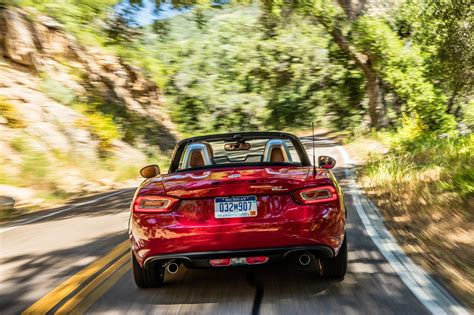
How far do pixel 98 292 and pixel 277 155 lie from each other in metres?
2.13

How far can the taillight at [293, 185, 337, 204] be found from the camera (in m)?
4.70

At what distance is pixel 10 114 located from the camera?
17281mm

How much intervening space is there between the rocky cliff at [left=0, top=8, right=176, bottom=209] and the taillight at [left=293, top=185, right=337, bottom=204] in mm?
10291

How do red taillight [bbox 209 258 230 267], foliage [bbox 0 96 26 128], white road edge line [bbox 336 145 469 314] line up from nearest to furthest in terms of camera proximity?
white road edge line [bbox 336 145 469 314]
red taillight [bbox 209 258 230 267]
foliage [bbox 0 96 26 128]

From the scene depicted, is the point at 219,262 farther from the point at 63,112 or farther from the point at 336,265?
the point at 63,112

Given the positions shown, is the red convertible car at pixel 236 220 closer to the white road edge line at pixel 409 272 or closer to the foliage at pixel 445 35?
the white road edge line at pixel 409 272

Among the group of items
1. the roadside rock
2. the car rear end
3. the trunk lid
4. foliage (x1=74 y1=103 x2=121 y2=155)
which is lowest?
foliage (x1=74 y1=103 x2=121 y2=155)

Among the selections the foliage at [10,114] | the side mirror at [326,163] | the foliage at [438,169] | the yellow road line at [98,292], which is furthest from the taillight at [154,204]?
the foliage at [10,114]

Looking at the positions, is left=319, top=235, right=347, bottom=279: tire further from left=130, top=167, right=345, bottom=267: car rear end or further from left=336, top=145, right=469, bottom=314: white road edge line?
left=336, top=145, right=469, bottom=314: white road edge line

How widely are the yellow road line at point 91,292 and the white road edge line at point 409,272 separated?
263cm

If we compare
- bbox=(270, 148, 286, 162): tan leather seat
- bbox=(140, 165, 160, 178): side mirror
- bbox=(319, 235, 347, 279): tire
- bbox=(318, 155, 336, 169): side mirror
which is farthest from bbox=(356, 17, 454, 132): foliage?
bbox=(319, 235, 347, 279): tire

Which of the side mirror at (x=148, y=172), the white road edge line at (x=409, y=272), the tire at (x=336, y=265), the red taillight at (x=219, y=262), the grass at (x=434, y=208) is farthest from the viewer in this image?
the side mirror at (x=148, y=172)

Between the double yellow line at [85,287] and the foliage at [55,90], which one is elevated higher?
the foliage at [55,90]

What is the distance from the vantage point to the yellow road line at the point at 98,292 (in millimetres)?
4635
